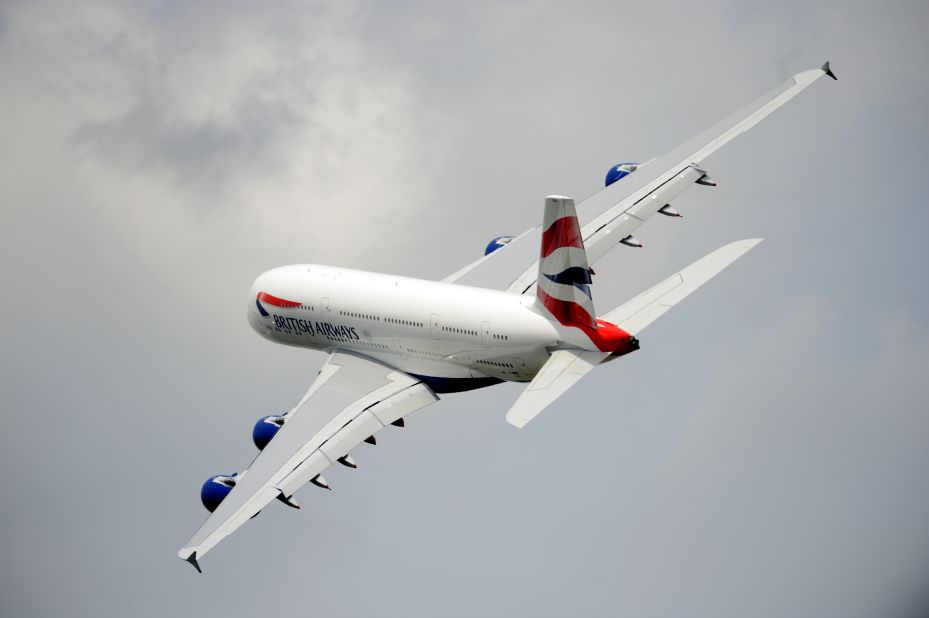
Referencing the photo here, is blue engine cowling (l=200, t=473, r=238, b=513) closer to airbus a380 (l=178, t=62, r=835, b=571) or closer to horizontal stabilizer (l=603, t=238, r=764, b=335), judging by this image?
airbus a380 (l=178, t=62, r=835, b=571)

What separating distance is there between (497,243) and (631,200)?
7097 millimetres

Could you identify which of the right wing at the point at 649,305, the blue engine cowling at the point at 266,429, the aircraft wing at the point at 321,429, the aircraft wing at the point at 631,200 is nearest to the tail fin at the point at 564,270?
the right wing at the point at 649,305

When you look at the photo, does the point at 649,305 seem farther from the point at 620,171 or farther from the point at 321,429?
the point at 620,171

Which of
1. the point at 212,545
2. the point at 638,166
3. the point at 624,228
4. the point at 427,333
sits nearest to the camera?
the point at 212,545

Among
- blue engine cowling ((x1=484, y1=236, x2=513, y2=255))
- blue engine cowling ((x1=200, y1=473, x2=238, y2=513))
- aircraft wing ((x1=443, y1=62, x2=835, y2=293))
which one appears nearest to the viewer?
blue engine cowling ((x1=200, y1=473, x2=238, y2=513))

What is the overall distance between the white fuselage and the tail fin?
0.71 metres

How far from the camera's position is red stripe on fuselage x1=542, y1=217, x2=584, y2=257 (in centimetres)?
6462

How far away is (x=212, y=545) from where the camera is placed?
60.6 metres

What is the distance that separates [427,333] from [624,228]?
11.9m

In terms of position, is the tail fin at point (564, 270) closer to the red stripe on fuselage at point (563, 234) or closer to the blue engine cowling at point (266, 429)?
the red stripe on fuselage at point (563, 234)

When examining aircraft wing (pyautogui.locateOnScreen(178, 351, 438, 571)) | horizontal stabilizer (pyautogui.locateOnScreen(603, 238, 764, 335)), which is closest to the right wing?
horizontal stabilizer (pyautogui.locateOnScreen(603, 238, 764, 335))

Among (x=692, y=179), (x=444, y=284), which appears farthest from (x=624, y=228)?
(x=444, y=284)

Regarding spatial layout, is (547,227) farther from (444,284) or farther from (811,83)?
(811,83)

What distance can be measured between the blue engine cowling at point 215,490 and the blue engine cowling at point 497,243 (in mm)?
21071
